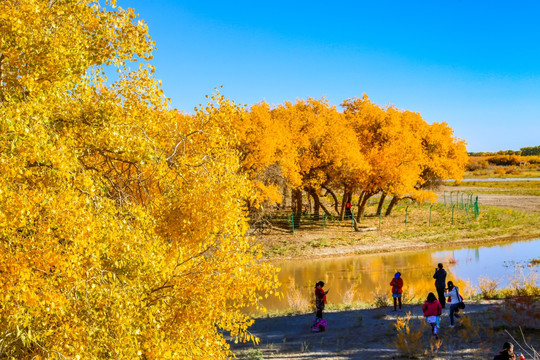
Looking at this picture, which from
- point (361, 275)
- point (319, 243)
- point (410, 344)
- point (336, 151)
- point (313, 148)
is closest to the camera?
point (410, 344)

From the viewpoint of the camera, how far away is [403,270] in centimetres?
2934

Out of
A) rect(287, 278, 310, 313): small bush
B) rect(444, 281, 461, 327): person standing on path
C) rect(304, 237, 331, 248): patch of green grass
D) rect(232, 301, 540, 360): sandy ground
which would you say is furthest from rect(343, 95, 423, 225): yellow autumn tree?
rect(444, 281, 461, 327): person standing on path

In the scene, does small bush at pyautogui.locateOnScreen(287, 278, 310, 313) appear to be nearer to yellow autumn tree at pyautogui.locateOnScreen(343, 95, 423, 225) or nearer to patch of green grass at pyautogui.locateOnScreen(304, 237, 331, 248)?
patch of green grass at pyautogui.locateOnScreen(304, 237, 331, 248)

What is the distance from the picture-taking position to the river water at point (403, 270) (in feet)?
79.5

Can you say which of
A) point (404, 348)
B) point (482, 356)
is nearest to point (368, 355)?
point (404, 348)

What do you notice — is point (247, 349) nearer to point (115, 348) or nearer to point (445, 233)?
point (115, 348)

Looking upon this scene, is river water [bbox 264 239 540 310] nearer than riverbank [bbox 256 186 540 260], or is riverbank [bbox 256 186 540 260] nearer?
river water [bbox 264 239 540 310]

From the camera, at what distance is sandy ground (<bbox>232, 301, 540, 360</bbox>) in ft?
43.1

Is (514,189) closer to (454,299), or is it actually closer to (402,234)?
(402,234)

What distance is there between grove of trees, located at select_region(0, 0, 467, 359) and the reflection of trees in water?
45.9 ft

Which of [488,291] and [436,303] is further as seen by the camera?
[488,291]

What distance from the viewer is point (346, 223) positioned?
147ft

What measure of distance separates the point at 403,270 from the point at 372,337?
586 inches

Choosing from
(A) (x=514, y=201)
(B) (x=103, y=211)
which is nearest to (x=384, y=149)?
(A) (x=514, y=201)
